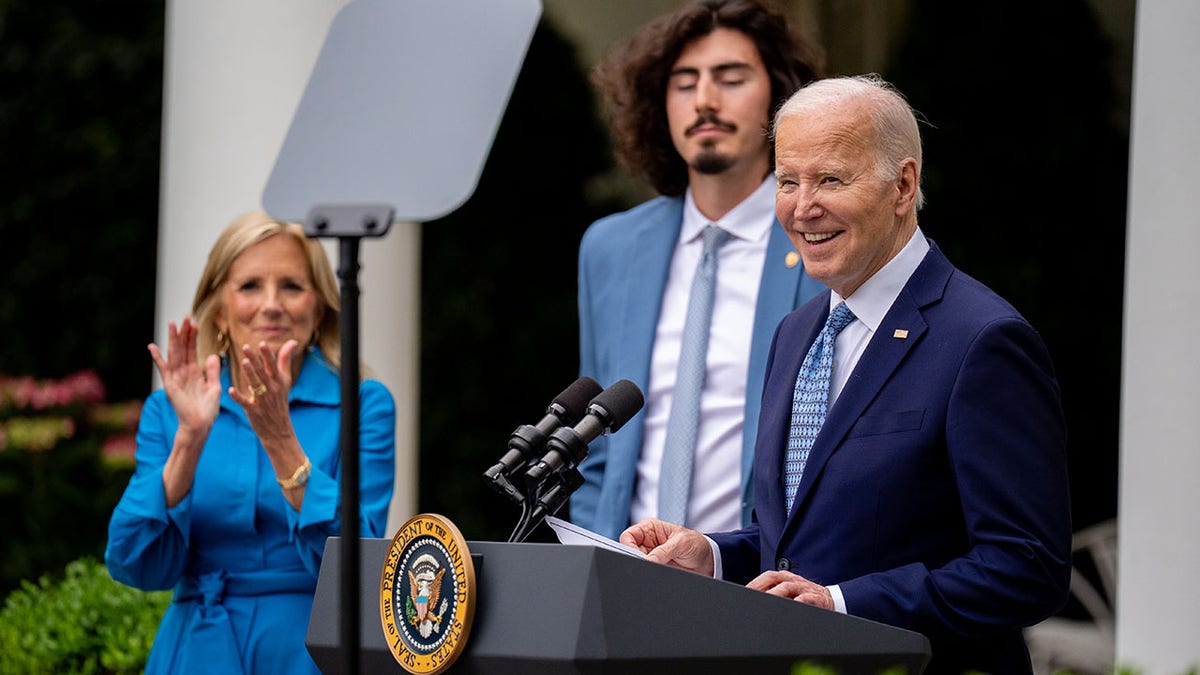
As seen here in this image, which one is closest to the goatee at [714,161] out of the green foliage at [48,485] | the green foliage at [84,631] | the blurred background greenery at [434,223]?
the green foliage at [84,631]

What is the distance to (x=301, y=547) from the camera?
3574 millimetres

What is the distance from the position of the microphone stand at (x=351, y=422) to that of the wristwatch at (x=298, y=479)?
1.59 metres

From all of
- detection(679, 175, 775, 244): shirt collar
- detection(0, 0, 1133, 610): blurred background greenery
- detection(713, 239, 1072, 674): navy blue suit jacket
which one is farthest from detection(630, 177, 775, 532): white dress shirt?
detection(0, 0, 1133, 610): blurred background greenery

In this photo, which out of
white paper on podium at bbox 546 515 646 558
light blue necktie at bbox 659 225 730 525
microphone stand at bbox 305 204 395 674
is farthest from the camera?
light blue necktie at bbox 659 225 730 525

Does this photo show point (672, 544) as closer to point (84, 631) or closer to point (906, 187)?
point (906, 187)

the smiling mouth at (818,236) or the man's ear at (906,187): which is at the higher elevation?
the man's ear at (906,187)

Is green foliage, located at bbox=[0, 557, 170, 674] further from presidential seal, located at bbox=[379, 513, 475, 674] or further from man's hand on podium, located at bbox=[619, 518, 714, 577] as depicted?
presidential seal, located at bbox=[379, 513, 475, 674]

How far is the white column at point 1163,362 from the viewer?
4.04 metres

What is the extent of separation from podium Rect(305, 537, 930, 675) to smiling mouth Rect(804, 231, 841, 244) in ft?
2.23

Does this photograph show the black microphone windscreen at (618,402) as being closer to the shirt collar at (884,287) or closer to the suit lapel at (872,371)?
the suit lapel at (872,371)

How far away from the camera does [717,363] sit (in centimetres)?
385

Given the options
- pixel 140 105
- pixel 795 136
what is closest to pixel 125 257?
pixel 140 105

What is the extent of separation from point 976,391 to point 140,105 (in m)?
7.23

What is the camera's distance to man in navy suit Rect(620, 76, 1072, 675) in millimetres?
2342
